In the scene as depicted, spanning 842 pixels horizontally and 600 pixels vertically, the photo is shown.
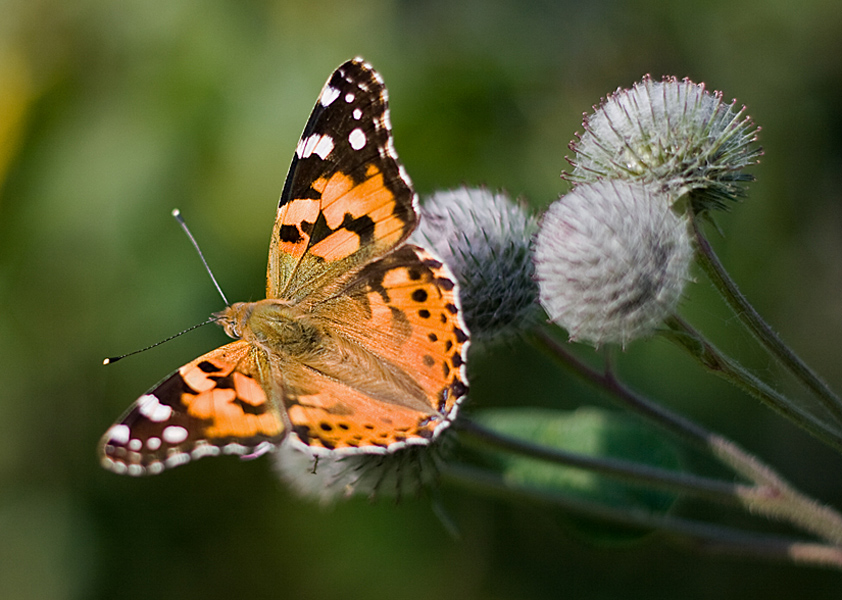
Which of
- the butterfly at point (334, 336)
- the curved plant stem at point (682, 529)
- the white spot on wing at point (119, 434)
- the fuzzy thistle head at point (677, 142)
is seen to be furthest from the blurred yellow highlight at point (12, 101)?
the fuzzy thistle head at point (677, 142)

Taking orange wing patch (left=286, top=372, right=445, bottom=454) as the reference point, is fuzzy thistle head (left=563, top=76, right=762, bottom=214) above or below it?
above

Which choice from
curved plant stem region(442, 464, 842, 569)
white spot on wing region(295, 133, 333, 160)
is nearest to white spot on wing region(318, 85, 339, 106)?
white spot on wing region(295, 133, 333, 160)

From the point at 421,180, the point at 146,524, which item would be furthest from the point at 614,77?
the point at 146,524

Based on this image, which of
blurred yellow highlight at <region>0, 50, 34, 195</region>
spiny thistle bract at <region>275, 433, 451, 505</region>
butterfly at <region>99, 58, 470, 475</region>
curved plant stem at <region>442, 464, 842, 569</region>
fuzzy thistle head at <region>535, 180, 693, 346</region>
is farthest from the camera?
blurred yellow highlight at <region>0, 50, 34, 195</region>

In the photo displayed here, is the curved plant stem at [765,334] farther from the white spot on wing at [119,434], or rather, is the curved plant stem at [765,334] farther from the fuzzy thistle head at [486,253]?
the white spot on wing at [119,434]

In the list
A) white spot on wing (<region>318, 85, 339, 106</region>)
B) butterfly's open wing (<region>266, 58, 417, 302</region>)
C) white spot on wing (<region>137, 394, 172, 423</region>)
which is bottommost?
white spot on wing (<region>137, 394, 172, 423</region>)

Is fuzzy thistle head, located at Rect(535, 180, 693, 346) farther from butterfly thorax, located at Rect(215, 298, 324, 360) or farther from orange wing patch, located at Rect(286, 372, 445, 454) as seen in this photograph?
butterfly thorax, located at Rect(215, 298, 324, 360)

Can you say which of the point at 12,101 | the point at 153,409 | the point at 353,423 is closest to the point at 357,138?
the point at 353,423

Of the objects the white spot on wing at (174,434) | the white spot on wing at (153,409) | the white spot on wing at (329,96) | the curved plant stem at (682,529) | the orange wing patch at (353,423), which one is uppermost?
the white spot on wing at (329,96)

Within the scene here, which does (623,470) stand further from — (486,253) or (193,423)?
(193,423)
